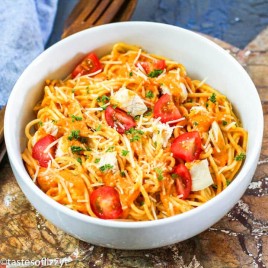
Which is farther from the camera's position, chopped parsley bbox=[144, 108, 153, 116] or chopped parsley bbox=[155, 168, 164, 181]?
chopped parsley bbox=[144, 108, 153, 116]

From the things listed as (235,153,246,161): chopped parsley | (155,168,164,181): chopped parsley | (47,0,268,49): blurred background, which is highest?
(235,153,246,161): chopped parsley

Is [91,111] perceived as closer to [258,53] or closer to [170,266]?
[170,266]

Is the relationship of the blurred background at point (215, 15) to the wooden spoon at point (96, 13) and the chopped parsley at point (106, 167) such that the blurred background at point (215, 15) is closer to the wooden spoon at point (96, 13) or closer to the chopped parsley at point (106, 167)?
the wooden spoon at point (96, 13)

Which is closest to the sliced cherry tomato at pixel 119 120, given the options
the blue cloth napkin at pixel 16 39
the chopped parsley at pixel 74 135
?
the chopped parsley at pixel 74 135

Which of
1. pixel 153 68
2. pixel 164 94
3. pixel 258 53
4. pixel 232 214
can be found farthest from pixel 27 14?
pixel 232 214

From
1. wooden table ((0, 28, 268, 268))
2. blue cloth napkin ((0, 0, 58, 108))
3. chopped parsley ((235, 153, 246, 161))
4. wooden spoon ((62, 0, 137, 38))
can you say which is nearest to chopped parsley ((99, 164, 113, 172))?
wooden table ((0, 28, 268, 268))

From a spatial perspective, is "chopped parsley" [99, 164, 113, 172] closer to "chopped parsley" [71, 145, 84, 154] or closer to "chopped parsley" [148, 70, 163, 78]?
"chopped parsley" [71, 145, 84, 154]
